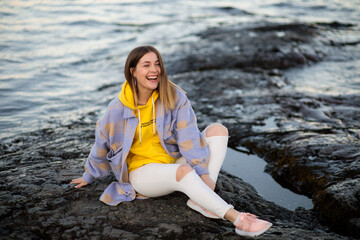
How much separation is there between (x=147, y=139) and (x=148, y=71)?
582 millimetres

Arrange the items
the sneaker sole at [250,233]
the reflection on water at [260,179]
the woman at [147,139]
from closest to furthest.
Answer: the sneaker sole at [250,233] < the woman at [147,139] < the reflection on water at [260,179]

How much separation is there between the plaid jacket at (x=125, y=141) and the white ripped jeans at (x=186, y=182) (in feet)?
0.27

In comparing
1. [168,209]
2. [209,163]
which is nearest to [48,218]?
[168,209]

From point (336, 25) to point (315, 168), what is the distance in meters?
8.75

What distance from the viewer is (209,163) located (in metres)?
3.30

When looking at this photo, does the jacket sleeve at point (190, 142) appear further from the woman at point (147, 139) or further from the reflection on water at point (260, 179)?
the reflection on water at point (260, 179)

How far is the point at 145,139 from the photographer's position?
337cm

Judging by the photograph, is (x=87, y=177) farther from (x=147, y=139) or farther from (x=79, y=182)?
(x=147, y=139)

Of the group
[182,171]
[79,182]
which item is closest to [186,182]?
[182,171]

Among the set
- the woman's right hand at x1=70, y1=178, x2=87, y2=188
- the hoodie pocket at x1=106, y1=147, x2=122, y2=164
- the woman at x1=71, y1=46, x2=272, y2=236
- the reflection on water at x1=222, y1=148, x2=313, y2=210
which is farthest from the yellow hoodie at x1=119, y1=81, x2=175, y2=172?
the reflection on water at x1=222, y1=148, x2=313, y2=210

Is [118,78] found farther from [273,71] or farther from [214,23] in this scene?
[214,23]

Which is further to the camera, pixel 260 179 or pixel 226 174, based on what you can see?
pixel 260 179

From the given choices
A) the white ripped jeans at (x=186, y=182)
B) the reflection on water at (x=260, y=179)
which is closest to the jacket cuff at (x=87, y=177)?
the white ripped jeans at (x=186, y=182)

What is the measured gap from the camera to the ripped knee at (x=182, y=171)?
2.97 m
